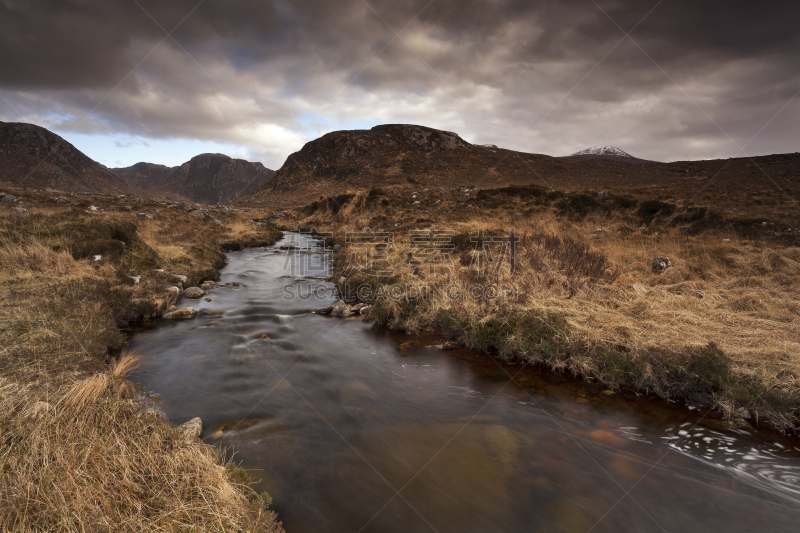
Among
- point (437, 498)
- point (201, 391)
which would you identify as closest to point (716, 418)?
point (437, 498)

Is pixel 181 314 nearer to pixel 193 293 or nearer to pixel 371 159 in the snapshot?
pixel 193 293

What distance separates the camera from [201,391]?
20.3 feet

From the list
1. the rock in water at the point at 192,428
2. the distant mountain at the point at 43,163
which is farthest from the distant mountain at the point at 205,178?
the rock in water at the point at 192,428

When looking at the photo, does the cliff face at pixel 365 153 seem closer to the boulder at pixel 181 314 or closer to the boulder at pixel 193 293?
the boulder at pixel 193 293

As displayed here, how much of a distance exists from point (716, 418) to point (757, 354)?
161cm

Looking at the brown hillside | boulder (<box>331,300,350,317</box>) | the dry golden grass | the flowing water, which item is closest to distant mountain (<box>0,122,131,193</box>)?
the brown hillside

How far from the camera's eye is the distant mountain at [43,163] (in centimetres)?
6975

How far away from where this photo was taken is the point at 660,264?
1031 cm

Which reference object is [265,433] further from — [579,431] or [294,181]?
[294,181]

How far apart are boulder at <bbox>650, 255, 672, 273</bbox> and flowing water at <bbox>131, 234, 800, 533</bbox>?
6.25m

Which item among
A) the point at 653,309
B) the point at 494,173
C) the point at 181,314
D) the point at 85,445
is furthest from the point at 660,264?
the point at 494,173

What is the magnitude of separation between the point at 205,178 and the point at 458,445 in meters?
198

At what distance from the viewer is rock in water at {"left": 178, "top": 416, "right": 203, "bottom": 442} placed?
4.43m

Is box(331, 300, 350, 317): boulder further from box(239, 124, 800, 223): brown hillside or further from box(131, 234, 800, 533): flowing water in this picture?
box(239, 124, 800, 223): brown hillside
